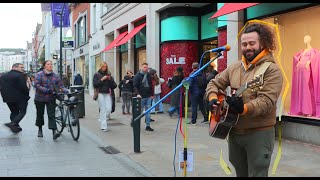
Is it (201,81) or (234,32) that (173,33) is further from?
(234,32)

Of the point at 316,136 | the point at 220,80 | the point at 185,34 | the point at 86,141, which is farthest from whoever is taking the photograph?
the point at 185,34

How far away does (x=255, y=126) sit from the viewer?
3.38m

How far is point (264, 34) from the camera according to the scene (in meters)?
3.38

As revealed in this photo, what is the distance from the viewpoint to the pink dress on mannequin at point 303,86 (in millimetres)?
8438

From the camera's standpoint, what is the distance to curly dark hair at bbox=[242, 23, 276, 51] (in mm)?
3377

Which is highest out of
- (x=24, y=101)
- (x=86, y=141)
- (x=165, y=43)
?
(x=165, y=43)

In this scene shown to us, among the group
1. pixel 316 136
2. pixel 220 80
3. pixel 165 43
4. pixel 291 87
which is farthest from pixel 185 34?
pixel 220 80

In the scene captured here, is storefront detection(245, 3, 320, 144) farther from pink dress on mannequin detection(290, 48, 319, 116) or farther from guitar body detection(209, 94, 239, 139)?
guitar body detection(209, 94, 239, 139)

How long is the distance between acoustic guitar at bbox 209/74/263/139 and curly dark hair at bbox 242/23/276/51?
33 cm

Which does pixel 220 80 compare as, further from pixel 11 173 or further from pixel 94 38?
pixel 94 38

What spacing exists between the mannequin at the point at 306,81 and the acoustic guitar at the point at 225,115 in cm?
548

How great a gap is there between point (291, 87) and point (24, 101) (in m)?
6.50

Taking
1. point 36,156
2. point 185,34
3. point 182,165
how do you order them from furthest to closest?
point 185,34 < point 36,156 < point 182,165

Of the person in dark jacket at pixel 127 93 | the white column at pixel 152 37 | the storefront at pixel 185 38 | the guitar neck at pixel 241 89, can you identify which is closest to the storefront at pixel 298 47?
the storefront at pixel 185 38
